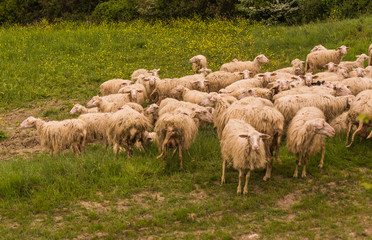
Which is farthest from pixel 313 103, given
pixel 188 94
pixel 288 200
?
pixel 188 94

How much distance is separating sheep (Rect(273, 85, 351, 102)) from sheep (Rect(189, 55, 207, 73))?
5.73 metres

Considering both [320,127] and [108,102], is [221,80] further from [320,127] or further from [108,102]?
[320,127]

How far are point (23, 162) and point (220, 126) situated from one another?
4.42 metres

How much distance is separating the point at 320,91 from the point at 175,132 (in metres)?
4.23

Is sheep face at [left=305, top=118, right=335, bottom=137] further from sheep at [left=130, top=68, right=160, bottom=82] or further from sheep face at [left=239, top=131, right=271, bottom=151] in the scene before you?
sheep at [left=130, top=68, right=160, bottom=82]

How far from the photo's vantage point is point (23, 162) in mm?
9469

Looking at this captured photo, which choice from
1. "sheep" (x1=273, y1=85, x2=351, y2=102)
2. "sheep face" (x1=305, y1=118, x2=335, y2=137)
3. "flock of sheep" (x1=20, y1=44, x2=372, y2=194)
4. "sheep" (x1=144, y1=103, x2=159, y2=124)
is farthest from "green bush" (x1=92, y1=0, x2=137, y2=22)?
"sheep face" (x1=305, y1=118, x2=335, y2=137)

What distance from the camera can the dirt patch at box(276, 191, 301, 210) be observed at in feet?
25.3

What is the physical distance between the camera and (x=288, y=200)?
25.9 ft

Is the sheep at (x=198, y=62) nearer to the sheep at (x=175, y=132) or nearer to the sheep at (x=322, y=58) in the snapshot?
the sheep at (x=322, y=58)

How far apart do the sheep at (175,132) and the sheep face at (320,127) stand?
2428 mm

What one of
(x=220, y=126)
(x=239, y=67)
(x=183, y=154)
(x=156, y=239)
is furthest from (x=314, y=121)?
(x=239, y=67)

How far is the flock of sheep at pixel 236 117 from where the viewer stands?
8.37 meters

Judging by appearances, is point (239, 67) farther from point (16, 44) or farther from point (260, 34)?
point (16, 44)
